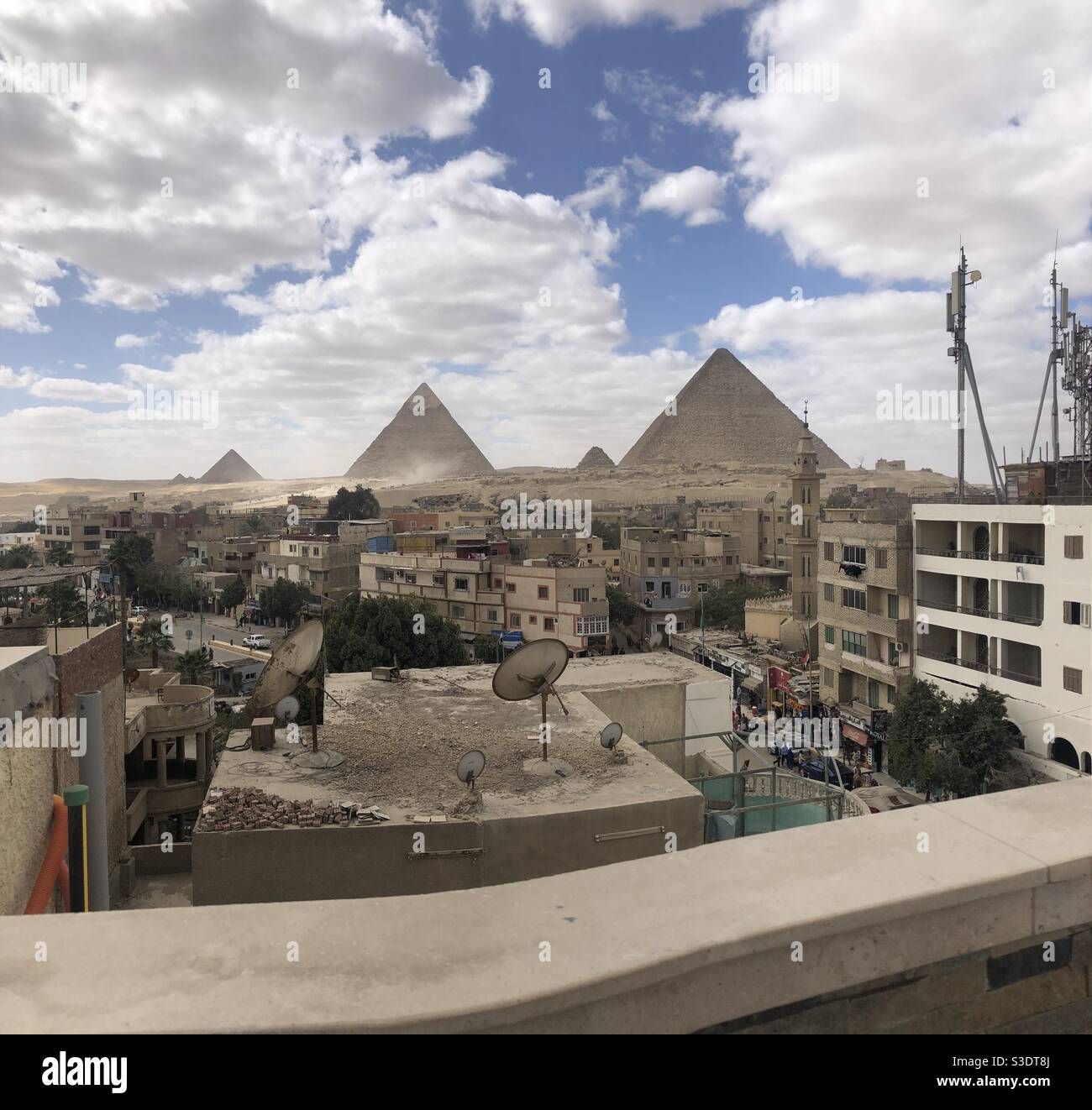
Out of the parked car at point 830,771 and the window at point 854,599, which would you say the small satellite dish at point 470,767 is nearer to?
the parked car at point 830,771

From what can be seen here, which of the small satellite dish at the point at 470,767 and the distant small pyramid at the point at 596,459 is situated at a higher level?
the distant small pyramid at the point at 596,459

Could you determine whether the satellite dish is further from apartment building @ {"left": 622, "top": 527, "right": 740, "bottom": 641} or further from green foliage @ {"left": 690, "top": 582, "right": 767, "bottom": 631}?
apartment building @ {"left": 622, "top": 527, "right": 740, "bottom": 641}

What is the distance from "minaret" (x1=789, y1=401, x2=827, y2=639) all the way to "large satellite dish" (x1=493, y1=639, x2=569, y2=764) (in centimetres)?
2748

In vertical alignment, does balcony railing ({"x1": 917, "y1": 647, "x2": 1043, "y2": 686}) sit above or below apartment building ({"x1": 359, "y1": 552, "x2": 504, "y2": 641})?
below

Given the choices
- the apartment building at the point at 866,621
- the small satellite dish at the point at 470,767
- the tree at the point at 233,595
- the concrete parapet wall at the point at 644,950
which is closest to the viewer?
the concrete parapet wall at the point at 644,950

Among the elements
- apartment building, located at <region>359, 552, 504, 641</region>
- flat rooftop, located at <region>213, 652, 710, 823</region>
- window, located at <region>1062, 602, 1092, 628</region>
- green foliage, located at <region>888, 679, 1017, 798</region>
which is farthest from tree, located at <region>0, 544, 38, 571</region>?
window, located at <region>1062, 602, 1092, 628</region>

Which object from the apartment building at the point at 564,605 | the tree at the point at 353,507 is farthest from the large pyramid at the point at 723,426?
the apartment building at the point at 564,605

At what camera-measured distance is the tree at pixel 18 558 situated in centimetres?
5191

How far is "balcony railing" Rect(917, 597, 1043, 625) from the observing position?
19594mm

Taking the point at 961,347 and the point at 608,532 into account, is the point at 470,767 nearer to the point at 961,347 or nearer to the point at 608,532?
the point at 961,347

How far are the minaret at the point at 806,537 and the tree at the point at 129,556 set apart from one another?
105ft

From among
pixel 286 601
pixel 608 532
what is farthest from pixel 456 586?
pixel 608 532

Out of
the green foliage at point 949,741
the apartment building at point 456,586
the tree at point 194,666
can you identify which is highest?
the apartment building at point 456,586

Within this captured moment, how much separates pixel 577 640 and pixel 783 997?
107 feet
